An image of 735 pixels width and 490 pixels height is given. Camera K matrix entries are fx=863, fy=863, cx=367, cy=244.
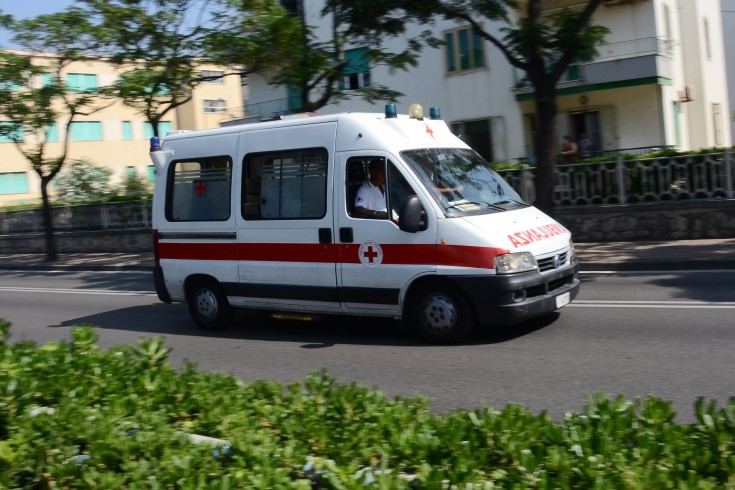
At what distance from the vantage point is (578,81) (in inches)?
1040

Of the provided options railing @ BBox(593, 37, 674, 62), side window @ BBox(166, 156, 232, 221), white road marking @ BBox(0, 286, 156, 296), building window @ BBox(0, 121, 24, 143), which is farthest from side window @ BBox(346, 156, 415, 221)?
railing @ BBox(593, 37, 674, 62)

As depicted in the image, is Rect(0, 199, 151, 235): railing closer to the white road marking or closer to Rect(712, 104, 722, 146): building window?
the white road marking

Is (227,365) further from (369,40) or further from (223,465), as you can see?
(369,40)

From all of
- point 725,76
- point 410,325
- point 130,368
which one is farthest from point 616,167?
point 725,76

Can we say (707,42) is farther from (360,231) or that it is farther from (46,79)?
(360,231)

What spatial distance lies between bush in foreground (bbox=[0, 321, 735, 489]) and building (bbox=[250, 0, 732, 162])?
20531mm

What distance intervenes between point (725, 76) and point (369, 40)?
22408mm

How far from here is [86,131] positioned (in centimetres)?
5597

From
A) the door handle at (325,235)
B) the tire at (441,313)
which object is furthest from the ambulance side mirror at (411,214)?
the door handle at (325,235)

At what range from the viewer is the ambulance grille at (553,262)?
8727mm

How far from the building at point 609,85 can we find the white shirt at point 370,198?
16.6 metres

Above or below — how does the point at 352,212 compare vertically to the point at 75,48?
below

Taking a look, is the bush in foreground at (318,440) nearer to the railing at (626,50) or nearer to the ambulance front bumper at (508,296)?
the ambulance front bumper at (508,296)

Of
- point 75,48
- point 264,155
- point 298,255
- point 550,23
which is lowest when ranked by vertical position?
point 298,255
